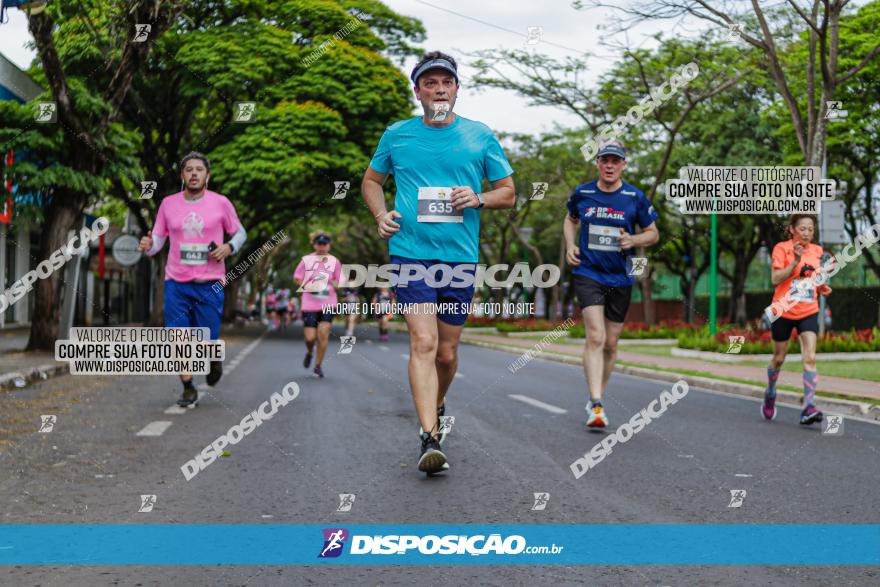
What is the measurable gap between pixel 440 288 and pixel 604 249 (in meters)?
2.79

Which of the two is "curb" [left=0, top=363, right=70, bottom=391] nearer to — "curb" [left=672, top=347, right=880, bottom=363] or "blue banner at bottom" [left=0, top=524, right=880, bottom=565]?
"blue banner at bottom" [left=0, top=524, right=880, bottom=565]

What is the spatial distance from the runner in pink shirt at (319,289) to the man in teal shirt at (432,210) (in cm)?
701

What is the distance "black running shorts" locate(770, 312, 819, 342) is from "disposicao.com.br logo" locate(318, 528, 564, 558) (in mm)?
5102

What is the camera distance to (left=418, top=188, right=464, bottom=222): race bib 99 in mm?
5594

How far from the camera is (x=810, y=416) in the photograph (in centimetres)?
847

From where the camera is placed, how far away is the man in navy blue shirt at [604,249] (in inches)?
318

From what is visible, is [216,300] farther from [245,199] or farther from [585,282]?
[245,199]

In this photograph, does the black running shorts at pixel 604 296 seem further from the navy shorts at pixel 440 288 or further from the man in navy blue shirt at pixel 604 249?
the navy shorts at pixel 440 288

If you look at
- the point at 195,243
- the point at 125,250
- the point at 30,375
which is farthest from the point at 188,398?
the point at 125,250

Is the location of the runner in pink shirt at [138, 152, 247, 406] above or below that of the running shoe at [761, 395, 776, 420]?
above

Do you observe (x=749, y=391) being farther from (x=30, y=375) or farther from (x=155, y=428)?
(x=30, y=375)

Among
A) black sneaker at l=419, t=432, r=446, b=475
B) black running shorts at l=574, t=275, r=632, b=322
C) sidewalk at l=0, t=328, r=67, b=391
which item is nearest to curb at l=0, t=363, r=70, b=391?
sidewalk at l=0, t=328, r=67, b=391

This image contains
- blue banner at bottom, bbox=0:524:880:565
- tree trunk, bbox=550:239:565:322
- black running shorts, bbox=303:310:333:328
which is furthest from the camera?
tree trunk, bbox=550:239:565:322

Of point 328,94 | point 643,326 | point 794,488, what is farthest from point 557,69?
point 794,488
